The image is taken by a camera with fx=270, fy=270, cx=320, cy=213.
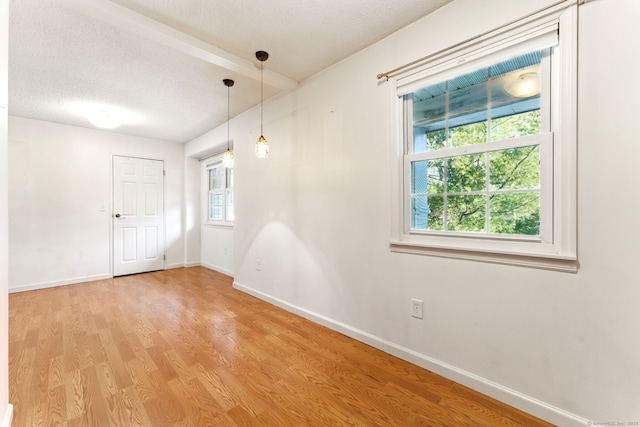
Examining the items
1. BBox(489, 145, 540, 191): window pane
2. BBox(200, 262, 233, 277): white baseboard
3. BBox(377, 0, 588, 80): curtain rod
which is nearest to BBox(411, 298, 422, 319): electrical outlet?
BBox(489, 145, 540, 191): window pane

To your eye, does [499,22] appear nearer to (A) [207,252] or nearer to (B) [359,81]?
(B) [359,81]

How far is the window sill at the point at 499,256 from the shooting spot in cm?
142

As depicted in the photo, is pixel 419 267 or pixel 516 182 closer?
pixel 516 182

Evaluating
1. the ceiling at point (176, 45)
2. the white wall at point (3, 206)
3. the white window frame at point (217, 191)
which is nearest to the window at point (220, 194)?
the white window frame at point (217, 191)

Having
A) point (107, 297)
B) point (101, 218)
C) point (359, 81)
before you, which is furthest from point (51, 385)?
point (101, 218)

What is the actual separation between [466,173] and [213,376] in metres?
2.24

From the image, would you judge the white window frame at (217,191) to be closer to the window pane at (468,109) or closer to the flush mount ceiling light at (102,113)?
the flush mount ceiling light at (102,113)

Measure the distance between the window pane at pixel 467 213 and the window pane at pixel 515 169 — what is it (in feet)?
0.44

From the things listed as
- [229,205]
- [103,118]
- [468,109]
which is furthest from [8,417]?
[229,205]

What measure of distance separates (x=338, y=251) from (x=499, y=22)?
198cm

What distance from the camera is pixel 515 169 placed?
164 centimetres

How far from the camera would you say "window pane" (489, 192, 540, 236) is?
5.17ft

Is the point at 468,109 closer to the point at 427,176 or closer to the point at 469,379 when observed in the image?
the point at 427,176

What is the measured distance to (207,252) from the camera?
5422mm
